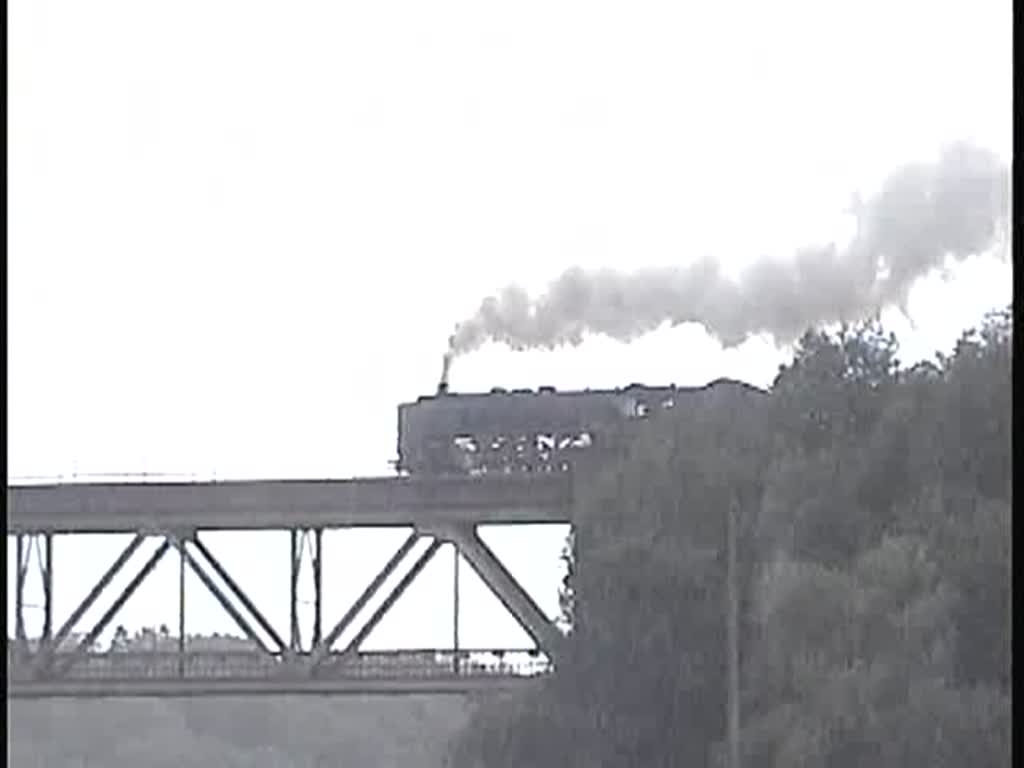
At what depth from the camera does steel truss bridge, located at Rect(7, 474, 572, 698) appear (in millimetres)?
2805

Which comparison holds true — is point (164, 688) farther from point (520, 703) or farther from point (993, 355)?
point (993, 355)

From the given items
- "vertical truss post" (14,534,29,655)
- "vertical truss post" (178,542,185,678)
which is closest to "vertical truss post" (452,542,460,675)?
"vertical truss post" (178,542,185,678)

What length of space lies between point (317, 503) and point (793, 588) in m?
0.61

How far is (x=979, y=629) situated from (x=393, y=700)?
0.79 metres

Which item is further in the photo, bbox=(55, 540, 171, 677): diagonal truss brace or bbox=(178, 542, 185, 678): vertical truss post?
bbox=(178, 542, 185, 678): vertical truss post

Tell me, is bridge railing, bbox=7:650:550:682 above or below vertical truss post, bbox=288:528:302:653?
below

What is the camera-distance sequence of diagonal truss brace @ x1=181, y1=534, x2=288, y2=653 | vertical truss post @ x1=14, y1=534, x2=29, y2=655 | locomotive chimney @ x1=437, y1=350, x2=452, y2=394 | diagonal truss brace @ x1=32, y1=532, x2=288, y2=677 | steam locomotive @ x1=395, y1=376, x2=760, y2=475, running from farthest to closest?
locomotive chimney @ x1=437, y1=350, x2=452, y2=394, steam locomotive @ x1=395, y1=376, x2=760, y2=475, diagonal truss brace @ x1=181, y1=534, x2=288, y2=653, diagonal truss brace @ x1=32, y1=532, x2=288, y2=677, vertical truss post @ x1=14, y1=534, x2=29, y2=655

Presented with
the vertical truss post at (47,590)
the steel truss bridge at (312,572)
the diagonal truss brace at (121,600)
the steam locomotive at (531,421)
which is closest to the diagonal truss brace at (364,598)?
the steel truss bridge at (312,572)

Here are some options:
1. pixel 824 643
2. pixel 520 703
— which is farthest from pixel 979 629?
pixel 520 703

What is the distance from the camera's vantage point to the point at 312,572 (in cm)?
318

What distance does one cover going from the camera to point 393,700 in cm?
298

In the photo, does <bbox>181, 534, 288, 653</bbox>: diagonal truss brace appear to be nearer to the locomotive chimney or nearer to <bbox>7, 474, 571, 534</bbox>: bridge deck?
<bbox>7, 474, 571, 534</bbox>: bridge deck

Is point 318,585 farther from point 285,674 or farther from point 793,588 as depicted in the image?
point 793,588

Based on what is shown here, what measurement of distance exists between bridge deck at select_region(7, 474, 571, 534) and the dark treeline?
4.5 inches
